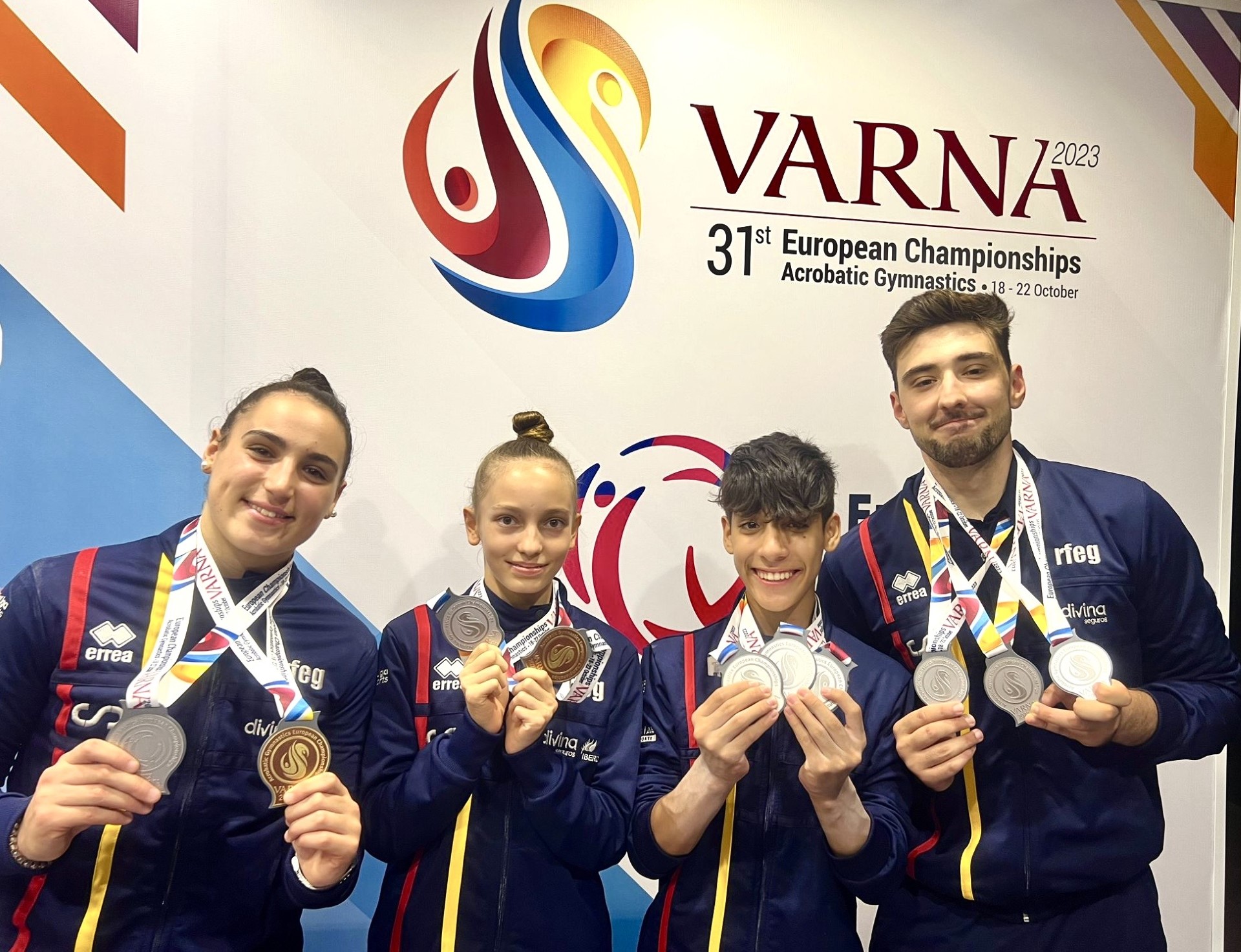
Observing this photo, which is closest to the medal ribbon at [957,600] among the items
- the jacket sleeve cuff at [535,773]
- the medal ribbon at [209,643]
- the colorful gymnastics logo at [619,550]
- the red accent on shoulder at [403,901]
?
the colorful gymnastics logo at [619,550]

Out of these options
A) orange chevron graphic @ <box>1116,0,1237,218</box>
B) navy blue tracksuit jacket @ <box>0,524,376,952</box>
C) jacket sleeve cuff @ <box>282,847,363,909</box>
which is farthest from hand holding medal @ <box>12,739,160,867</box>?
orange chevron graphic @ <box>1116,0,1237,218</box>

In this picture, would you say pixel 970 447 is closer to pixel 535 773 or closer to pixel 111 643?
pixel 535 773

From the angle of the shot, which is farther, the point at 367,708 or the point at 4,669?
the point at 367,708

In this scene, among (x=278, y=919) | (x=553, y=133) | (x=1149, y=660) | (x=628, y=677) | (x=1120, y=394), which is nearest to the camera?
(x=278, y=919)

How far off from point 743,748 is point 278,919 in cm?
120

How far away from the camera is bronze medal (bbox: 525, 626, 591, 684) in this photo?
2340mm

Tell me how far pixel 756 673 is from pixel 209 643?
129 cm

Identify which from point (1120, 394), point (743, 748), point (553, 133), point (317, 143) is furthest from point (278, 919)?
point (1120, 394)

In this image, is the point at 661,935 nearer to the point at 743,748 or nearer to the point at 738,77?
the point at 743,748

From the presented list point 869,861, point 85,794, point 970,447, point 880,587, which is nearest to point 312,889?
point 85,794

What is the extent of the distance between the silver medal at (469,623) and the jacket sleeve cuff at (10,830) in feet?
3.17

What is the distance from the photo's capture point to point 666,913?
7.71 feet

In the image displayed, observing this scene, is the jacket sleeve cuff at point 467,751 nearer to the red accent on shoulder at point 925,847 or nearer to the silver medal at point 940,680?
the silver medal at point 940,680

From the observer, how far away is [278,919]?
228 centimetres
